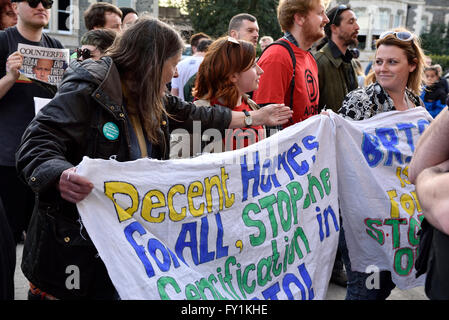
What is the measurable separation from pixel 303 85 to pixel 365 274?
1.55 metres

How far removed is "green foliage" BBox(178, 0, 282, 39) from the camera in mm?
31281

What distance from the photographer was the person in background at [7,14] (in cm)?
408

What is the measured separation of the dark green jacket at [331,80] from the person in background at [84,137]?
2.46m

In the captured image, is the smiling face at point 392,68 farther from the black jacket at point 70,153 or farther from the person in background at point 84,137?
the black jacket at point 70,153

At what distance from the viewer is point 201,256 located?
2.47 meters

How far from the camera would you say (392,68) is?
3.53 metres

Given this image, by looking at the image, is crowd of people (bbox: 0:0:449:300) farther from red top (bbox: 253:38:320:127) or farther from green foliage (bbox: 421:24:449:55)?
green foliage (bbox: 421:24:449:55)

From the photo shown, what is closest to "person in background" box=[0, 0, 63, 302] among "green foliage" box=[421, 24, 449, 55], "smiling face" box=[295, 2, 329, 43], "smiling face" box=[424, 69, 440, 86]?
"smiling face" box=[295, 2, 329, 43]

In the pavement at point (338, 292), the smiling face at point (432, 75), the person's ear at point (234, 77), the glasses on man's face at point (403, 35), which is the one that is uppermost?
the glasses on man's face at point (403, 35)

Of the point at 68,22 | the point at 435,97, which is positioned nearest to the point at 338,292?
the point at 435,97

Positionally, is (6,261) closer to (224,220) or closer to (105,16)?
(224,220)

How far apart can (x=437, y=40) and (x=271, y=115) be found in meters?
45.1

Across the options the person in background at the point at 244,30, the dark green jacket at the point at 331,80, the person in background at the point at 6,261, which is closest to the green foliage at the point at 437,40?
the person in background at the point at 244,30

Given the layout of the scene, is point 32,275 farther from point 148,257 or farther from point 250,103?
point 250,103
